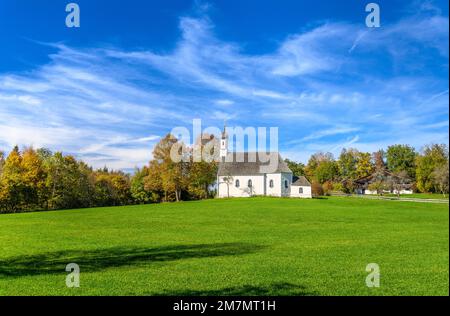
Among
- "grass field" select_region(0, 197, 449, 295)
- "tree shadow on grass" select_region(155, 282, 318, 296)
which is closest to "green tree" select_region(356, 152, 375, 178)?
"grass field" select_region(0, 197, 449, 295)

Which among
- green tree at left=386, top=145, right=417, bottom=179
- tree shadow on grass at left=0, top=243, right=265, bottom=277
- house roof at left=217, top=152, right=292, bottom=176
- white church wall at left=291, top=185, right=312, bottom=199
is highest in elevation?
house roof at left=217, top=152, right=292, bottom=176

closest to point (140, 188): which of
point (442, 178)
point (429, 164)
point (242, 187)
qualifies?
point (242, 187)

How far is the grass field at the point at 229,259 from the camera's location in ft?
29.5

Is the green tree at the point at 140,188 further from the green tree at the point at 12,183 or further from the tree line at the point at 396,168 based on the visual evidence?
the tree line at the point at 396,168

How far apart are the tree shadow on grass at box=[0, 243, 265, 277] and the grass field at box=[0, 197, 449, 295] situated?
32mm

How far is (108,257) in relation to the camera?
43.2 feet

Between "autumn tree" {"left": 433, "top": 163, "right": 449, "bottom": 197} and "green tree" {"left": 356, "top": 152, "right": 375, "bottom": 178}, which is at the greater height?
"green tree" {"left": 356, "top": 152, "right": 375, "bottom": 178}

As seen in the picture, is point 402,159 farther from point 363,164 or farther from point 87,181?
point 87,181

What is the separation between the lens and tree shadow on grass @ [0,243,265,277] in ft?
37.5

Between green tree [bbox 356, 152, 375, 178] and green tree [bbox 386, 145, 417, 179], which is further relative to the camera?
green tree [bbox 356, 152, 375, 178]

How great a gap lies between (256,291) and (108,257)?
21.4 feet

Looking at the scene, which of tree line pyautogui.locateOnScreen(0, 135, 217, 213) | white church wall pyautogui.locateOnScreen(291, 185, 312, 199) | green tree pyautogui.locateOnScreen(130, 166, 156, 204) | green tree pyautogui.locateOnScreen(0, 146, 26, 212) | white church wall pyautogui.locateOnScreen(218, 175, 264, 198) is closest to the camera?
white church wall pyautogui.locateOnScreen(291, 185, 312, 199)

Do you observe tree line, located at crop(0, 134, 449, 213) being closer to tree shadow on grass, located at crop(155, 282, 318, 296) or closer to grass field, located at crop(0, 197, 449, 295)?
grass field, located at crop(0, 197, 449, 295)
